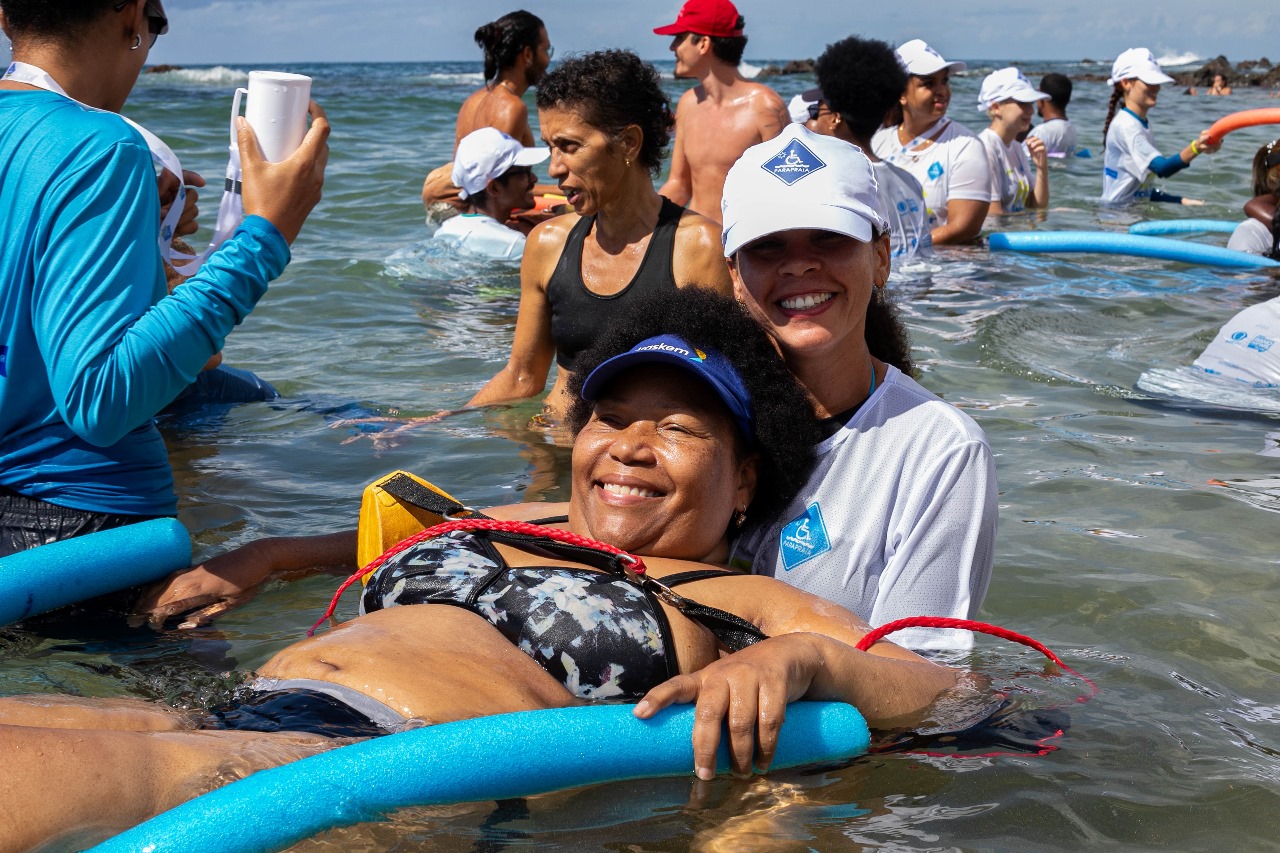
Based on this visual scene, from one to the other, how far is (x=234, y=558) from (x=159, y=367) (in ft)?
3.04

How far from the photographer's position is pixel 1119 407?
22.6 ft

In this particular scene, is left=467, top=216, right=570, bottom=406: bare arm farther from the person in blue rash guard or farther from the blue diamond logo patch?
the blue diamond logo patch

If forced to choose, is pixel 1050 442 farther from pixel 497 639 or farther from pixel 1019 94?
pixel 1019 94

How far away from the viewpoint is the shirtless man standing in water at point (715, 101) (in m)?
8.30

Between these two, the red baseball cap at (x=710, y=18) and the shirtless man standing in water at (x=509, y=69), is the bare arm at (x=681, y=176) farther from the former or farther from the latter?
the shirtless man standing in water at (x=509, y=69)

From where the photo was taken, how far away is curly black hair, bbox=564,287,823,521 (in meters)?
3.08

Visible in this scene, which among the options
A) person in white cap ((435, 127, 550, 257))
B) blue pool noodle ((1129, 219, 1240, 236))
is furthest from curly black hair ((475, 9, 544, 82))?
blue pool noodle ((1129, 219, 1240, 236))

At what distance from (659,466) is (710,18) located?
5.99 metres

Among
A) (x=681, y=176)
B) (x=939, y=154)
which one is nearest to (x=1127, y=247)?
(x=939, y=154)

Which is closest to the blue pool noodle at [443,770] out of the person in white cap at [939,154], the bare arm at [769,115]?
the bare arm at [769,115]

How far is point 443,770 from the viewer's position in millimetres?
2219

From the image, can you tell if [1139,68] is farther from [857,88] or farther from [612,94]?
[612,94]

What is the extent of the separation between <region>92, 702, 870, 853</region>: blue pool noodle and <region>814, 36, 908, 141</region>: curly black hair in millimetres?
6033

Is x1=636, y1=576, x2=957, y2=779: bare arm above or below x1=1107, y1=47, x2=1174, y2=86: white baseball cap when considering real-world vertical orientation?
below
